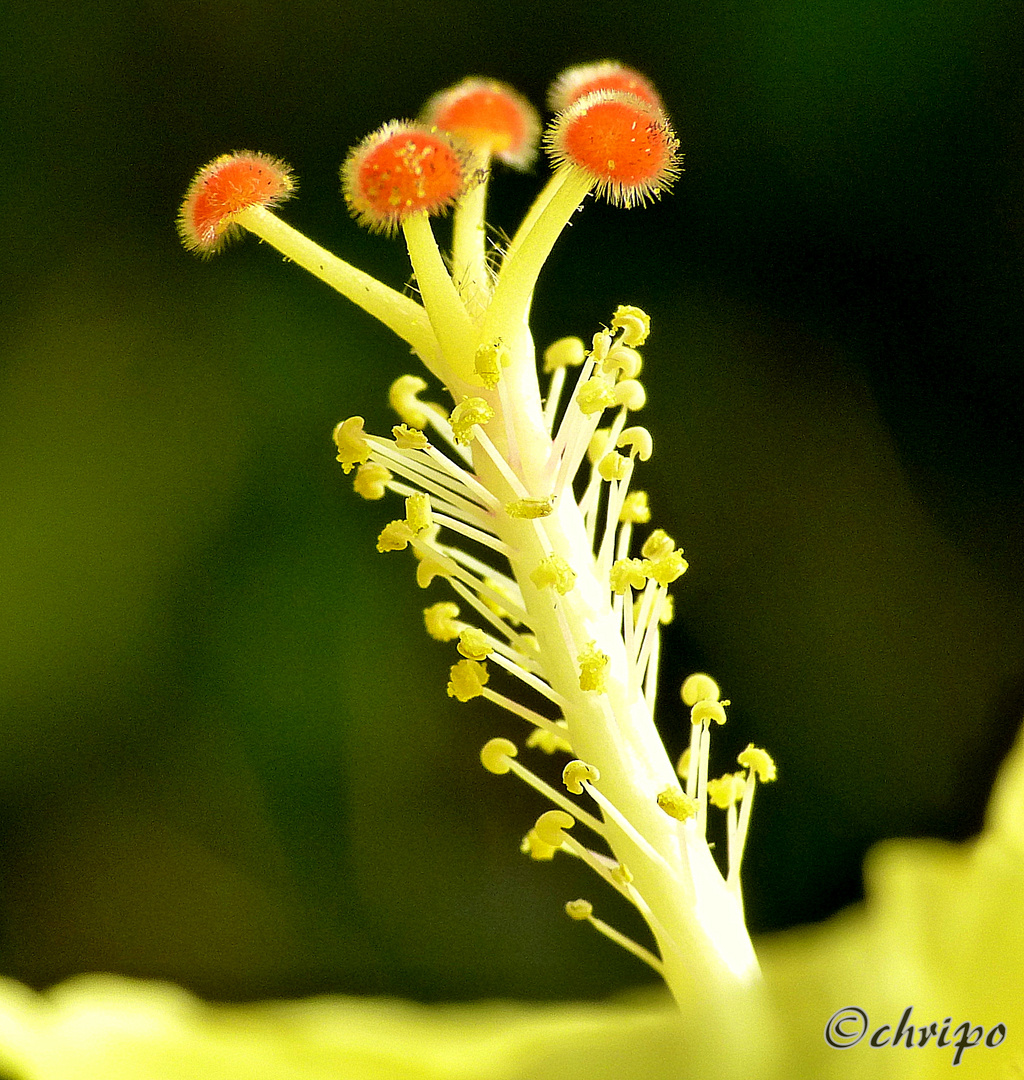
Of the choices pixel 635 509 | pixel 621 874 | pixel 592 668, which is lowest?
pixel 621 874

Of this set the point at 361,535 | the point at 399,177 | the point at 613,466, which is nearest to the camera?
the point at 399,177

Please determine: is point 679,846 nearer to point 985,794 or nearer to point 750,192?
point 985,794

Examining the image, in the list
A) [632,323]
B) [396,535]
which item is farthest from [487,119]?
[396,535]

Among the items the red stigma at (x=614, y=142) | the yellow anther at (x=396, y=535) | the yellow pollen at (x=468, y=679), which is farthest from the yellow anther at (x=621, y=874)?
the red stigma at (x=614, y=142)

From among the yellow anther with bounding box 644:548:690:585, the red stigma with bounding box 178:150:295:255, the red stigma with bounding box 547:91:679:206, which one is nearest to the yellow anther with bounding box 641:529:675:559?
the yellow anther with bounding box 644:548:690:585

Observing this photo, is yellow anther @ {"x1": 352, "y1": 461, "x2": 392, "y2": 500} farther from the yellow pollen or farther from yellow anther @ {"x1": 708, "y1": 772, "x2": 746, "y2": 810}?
yellow anther @ {"x1": 708, "y1": 772, "x2": 746, "y2": 810}

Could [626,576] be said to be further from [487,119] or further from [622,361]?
[487,119]
